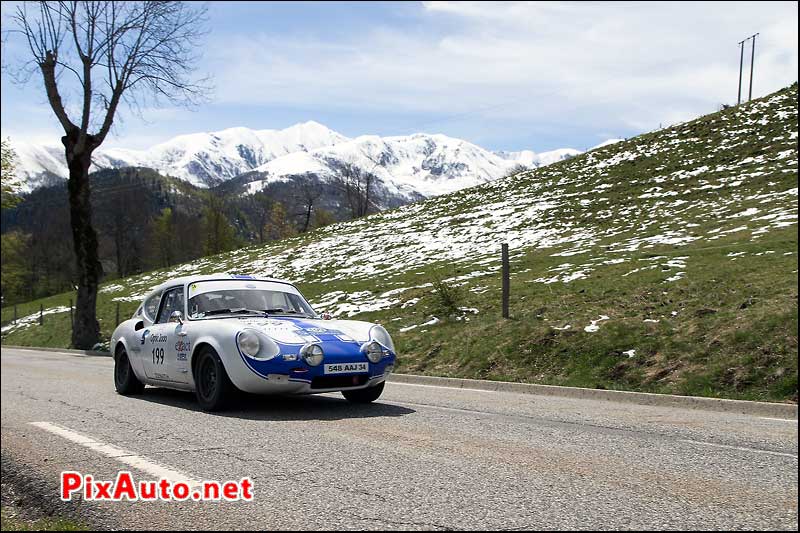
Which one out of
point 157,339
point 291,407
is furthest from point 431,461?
point 157,339

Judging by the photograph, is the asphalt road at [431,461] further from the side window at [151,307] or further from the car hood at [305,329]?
the side window at [151,307]

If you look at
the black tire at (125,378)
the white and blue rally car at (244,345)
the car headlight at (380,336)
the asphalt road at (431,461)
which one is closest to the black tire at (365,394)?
the white and blue rally car at (244,345)

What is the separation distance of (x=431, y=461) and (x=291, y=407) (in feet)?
11.3

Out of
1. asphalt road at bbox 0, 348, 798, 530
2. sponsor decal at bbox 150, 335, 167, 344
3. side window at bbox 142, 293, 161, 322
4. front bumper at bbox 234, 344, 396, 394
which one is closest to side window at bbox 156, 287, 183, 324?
side window at bbox 142, 293, 161, 322

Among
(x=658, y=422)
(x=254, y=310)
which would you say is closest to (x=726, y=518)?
(x=658, y=422)

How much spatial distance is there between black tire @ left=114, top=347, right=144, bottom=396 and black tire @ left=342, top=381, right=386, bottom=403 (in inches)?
125

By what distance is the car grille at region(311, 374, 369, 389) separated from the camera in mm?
8023

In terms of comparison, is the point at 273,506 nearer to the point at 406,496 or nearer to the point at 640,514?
the point at 406,496

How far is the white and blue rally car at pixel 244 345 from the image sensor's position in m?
8.00

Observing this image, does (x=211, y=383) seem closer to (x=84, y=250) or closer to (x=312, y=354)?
(x=312, y=354)

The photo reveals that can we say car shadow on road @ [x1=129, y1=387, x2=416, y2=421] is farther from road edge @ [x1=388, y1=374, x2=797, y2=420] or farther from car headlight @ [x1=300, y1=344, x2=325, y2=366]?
road edge @ [x1=388, y1=374, x2=797, y2=420]

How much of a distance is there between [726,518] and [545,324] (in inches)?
405

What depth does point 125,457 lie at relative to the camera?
19.1 feet

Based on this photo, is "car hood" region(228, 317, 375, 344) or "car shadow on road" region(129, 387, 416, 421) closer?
"car shadow on road" region(129, 387, 416, 421)
